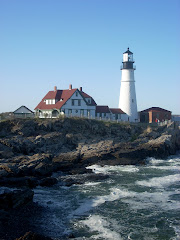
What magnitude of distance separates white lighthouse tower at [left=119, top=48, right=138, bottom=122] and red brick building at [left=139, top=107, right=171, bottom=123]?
158 cm

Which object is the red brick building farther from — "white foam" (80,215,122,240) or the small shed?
"white foam" (80,215,122,240)

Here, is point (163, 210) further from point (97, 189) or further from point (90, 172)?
point (90, 172)

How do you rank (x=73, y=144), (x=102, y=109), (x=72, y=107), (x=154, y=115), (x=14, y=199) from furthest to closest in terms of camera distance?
(x=154, y=115) < (x=102, y=109) < (x=72, y=107) < (x=73, y=144) < (x=14, y=199)

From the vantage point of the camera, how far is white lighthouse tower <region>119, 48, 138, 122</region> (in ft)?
155

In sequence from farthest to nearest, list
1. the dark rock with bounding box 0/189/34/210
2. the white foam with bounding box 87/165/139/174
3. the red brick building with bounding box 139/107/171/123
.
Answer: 1. the red brick building with bounding box 139/107/171/123
2. the white foam with bounding box 87/165/139/174
3. the dark rock with bounding box 0/189/34/210

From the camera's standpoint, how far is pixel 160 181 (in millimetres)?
24984

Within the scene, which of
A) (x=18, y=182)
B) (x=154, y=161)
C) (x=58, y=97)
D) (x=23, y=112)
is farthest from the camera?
(x=58, y=97)

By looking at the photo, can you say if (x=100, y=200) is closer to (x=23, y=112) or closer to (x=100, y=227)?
(x=100, y=227)

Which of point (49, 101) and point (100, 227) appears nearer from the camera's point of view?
point (100, 227)

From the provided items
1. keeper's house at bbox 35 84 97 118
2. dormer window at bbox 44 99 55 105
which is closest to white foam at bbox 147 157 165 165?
keeper's house at bbox 35 84 97 118

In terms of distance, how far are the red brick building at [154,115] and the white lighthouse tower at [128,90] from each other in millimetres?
1580

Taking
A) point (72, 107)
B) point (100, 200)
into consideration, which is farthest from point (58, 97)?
point (100, 200)

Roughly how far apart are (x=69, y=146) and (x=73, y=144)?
0.73 meters

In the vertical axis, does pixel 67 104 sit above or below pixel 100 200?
above
